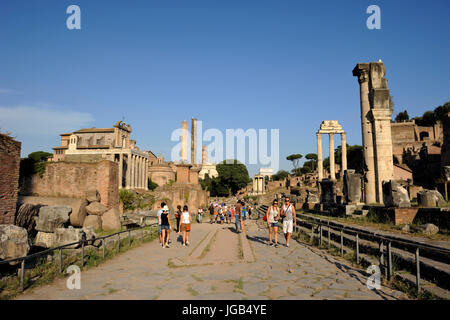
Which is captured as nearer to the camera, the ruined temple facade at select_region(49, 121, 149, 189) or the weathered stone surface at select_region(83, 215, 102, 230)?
the weathered stone surface at select_region(83, 215, 102, 230)

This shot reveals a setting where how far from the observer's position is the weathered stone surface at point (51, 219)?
9.82 meters

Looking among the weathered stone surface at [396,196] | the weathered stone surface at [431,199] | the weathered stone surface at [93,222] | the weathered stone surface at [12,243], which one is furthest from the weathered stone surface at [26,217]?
the weathered stone surface at [431,199]

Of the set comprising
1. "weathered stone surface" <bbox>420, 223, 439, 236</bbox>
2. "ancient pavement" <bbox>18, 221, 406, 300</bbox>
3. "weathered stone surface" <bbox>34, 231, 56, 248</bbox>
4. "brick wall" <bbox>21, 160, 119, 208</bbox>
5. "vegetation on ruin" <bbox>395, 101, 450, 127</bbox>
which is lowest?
"ancient pavement" <bbox>18, 221, 406, 300</bbox>

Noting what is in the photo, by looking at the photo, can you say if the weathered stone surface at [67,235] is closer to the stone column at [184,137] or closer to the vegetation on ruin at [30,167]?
the vegetation on ruin at [30,167]

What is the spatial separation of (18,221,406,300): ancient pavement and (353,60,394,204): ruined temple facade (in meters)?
8.20

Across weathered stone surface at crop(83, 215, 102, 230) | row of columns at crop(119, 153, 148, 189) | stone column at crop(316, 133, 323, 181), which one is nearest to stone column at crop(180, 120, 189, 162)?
stone column at crop(316, 133, 323, 181)

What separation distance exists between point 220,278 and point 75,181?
11726mm

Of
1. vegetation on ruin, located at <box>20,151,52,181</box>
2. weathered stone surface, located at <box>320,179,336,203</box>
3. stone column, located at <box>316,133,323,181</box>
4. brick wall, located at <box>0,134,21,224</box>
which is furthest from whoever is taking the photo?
stone column, located at <box>316,133,323,181</box>

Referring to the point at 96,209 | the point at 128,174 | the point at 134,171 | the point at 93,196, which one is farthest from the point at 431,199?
the point at 134,171

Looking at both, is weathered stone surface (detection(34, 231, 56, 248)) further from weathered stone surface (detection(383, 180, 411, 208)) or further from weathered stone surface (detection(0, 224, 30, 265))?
weathered stone surface (detection(383, 180, 411, 208))

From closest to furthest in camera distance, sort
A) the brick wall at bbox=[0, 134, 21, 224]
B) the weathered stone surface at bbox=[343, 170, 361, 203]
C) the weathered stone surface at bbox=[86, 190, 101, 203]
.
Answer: the brick wall at bbox=[0, 134, 21, 224] → the weathered stone surface at bbox=[86, 190, 101, 203] → the weathered stone surface at bbox=[343, 170, 361, 203]

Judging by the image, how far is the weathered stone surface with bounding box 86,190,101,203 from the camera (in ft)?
46.4

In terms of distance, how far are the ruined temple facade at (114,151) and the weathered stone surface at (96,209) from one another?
48507 millimetres
